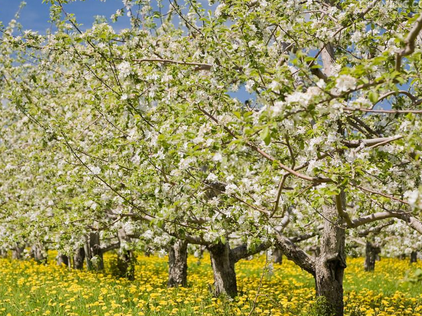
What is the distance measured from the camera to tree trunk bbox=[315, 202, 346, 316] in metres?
6.93

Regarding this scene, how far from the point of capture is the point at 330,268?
23.1 feet

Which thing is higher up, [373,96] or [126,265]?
[373,96]

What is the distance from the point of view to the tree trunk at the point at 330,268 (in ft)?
22.7

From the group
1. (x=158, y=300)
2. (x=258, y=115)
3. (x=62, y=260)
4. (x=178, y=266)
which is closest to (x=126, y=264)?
(x=178, y=266)

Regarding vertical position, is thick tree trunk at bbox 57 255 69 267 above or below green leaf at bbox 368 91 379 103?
below

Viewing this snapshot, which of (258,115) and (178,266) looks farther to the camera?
(178,266)

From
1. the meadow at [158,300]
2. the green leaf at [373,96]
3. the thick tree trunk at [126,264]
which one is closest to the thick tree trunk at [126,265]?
the thick tree trunk at [126,264]

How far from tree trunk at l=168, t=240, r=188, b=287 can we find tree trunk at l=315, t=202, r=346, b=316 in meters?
4.39

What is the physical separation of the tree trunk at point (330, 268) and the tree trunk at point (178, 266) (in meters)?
4.39

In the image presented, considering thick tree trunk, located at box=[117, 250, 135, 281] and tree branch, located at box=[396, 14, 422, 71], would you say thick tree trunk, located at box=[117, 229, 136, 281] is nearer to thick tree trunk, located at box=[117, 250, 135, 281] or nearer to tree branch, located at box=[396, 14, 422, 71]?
thick tree trunk, located at box=[117, 250, 135, 281]

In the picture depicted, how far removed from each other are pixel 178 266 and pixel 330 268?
4897 mm

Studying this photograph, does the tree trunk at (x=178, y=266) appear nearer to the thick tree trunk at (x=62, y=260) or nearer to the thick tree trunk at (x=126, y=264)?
the thick tree trunk at (x=126, y=264)

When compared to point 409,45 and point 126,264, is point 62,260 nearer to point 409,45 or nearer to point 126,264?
point 126,264

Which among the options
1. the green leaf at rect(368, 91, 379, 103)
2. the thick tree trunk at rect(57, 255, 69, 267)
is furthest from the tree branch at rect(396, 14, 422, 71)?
the thick tree trunk at rect(57, 255, 69, 267)
